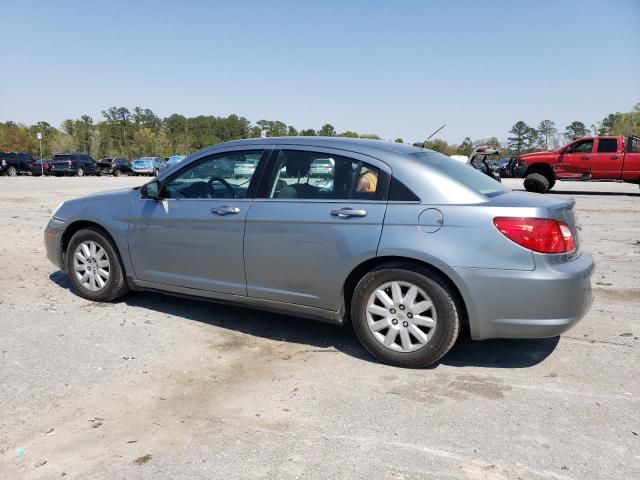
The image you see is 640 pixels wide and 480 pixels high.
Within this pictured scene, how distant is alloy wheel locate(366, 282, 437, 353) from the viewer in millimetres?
3660

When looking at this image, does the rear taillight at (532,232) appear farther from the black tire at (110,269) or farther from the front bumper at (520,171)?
the front bumper at (520,171)

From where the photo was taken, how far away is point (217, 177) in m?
4.61

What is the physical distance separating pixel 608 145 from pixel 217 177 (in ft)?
60.6

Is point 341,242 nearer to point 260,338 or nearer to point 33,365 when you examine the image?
point 260,338

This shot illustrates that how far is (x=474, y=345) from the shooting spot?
4.29 meters

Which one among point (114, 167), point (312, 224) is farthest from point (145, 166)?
point (312, 224)

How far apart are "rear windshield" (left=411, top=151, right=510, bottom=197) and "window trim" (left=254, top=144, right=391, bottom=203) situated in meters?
0.32

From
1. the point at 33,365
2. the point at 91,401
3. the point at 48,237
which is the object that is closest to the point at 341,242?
the point at 91,401

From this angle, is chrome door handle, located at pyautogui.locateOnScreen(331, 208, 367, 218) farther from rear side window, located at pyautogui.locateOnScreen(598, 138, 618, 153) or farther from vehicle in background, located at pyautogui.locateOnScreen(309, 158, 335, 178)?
rear side window, located at pyautogui.locateOnScreen(598, 138, 618, 153)

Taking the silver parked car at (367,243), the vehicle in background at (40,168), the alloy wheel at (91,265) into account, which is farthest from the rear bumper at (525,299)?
the vehicle in background at (40,168)

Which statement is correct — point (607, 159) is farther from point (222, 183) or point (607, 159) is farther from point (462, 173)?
point (222, 183)

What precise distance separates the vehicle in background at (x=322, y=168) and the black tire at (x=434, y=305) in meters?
0.84

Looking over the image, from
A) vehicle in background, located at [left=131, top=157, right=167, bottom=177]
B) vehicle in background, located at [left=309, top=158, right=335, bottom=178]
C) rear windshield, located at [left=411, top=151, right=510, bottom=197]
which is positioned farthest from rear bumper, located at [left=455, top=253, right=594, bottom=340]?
vehicle in background, located at [left=131, top=157, right=167, bottom=177]

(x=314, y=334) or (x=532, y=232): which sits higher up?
(x=532, y=232)
